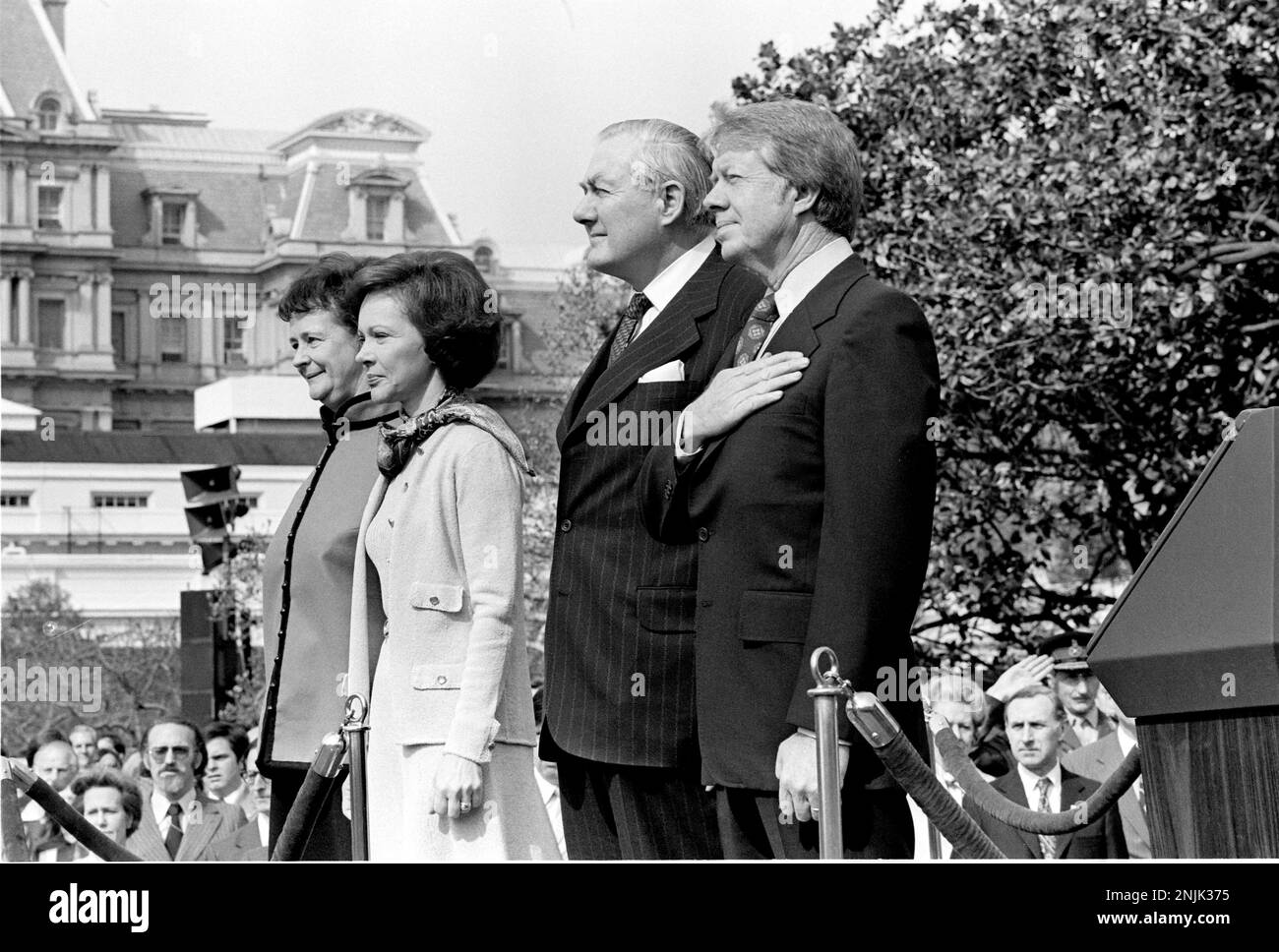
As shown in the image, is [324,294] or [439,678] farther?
[324,294]

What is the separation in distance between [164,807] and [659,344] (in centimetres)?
535

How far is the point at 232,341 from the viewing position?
253ft

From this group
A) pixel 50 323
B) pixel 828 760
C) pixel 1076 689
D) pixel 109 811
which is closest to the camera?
pixel 828 760

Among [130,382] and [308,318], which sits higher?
[308,318]

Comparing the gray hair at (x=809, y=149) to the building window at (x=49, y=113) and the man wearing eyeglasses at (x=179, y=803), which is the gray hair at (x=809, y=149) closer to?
the man wearing eyeglasses at (x=179, y=803)

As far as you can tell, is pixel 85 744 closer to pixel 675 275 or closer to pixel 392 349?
pixel 392 349

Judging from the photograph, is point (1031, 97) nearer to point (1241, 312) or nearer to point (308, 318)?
point (1241, 312)

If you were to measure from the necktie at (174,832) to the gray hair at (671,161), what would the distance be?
4.37 meters

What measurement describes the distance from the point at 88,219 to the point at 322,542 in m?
73.4

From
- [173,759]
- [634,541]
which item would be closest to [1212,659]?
[634,541]

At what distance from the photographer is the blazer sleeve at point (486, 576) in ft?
15.1
